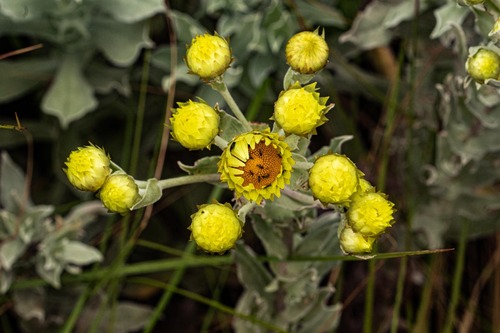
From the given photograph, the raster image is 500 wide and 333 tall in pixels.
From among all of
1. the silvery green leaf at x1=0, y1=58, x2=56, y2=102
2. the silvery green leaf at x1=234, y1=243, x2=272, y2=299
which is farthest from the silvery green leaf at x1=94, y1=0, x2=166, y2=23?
the silvery green leaf at x1=234, y1=243, x2=272, y2=299

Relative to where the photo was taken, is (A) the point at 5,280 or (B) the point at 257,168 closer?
(B) the point at 257,168

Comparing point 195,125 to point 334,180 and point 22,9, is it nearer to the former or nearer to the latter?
point 334,180

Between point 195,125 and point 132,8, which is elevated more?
point 195,125

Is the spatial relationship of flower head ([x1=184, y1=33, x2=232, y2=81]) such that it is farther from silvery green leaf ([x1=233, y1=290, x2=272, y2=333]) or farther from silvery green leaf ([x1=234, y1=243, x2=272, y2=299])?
silvery green leaf ([x1=233, y1=290, x2=272, y2=333])

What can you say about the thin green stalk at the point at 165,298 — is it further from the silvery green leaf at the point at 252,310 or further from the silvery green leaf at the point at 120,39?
the silvery green leaf at the point at 120,39

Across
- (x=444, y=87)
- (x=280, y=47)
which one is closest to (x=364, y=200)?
(x=444, y=87)

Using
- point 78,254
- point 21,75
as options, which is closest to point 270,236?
point 78,254

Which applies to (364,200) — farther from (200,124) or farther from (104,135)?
(104,135)
